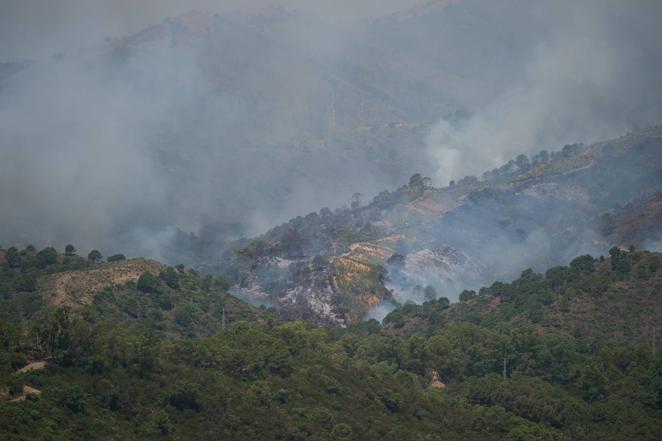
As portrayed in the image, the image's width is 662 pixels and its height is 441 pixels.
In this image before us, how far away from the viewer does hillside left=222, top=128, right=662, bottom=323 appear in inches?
5999

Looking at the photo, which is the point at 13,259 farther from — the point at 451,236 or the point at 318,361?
the point at 451,236

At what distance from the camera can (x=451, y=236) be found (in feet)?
568

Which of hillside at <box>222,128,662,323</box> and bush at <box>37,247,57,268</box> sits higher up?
hillside at <box>222,128,662,323</box>

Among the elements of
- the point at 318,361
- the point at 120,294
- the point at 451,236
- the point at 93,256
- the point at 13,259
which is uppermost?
the point at 451,236

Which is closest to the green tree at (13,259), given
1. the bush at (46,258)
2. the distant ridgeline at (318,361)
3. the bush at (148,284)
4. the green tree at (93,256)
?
the distant ridgeline at (318,361)

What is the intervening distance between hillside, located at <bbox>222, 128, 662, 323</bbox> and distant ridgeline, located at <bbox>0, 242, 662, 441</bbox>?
17133 millimetres

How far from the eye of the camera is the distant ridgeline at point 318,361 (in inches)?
2926

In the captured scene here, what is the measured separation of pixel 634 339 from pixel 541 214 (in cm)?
6703

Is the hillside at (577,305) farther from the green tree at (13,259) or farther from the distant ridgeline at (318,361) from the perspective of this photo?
the green tree at (13,259)

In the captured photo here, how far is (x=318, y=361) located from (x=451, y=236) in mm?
80921

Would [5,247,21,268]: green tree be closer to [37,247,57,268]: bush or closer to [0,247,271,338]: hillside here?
[0,247,271,338]: hillside

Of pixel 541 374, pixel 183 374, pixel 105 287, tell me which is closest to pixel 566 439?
pixel 541 374

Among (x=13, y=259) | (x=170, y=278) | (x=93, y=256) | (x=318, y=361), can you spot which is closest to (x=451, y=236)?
(x=170, y=278)

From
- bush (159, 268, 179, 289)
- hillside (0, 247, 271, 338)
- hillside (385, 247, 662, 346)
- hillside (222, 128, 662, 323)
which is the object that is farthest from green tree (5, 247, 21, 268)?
hillside (385, 247, 662, 346)
